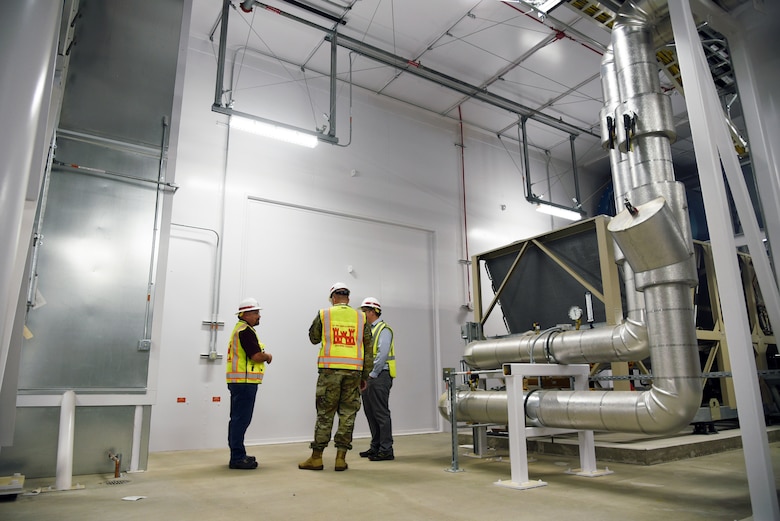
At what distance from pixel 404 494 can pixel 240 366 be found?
2.23m

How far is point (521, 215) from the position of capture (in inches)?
469

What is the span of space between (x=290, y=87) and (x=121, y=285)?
518 cm

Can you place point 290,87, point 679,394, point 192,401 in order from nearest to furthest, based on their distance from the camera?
point 679,394
point 192,401
point 290,87

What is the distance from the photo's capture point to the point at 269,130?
7.09 meters

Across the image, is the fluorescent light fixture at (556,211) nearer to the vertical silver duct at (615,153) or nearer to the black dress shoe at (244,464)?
the vertical silver duct at (615,153)

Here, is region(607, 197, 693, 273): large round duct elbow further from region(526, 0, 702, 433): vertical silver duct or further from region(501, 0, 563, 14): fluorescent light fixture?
region(501, 0, 563, 14): fluorescent light fixture

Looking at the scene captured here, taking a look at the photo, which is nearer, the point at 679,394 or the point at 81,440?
the point at 679,394

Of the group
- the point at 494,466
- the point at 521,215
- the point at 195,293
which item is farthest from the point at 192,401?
the point at 521,215

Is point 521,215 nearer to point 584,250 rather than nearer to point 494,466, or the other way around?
point 584,250

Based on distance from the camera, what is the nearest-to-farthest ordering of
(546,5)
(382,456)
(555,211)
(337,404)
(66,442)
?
1. (66,442)
2. (546,5)
3. (337,404)
4. (382,456)
5. (555,211)

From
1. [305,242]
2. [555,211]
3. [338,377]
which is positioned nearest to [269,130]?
[305,242]

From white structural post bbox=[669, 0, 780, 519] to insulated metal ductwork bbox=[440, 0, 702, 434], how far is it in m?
0.48

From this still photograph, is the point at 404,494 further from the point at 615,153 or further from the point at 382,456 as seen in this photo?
the point at 615,153

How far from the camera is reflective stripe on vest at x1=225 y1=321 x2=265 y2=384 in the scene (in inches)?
202
